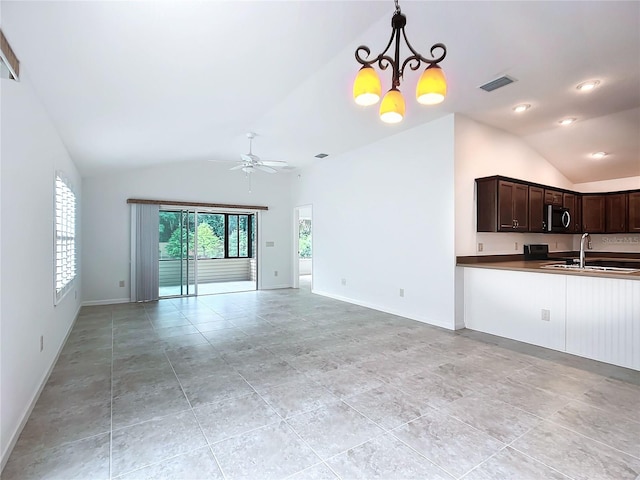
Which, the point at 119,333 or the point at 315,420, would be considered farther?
the point at 119,333

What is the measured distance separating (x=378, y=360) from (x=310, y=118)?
3.34 metres

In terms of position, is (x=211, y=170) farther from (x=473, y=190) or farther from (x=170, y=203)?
(x=473, y=190)

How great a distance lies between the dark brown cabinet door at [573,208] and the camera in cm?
600

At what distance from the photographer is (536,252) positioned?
5844 mm

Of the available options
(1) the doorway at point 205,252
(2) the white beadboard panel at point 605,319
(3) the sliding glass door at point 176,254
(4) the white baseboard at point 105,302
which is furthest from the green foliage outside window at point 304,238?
(2) the white beadboard panel at point 605,319

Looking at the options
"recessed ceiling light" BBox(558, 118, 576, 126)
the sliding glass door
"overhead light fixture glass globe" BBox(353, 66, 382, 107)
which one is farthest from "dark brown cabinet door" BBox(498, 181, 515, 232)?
the sliding glass door

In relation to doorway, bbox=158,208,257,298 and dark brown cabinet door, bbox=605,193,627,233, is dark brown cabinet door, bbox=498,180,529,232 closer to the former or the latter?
dark brown cabinet door, bbox=605,193,627,233

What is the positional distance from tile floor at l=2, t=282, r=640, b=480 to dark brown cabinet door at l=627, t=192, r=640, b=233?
4.07 metres

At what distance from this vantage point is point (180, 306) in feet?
20.8

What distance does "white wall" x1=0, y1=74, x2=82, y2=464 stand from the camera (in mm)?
2027

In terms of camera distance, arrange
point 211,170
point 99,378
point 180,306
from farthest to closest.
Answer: point 211,170 < point 180,306 < point 99,378

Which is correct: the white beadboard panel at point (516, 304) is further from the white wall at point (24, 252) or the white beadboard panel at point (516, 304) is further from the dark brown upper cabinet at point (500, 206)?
the white wall at point (24, 252)

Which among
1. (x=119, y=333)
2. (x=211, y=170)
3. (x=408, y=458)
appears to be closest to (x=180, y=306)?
(x=119, y=333)

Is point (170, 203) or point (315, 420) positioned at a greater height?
point (170, 203)
